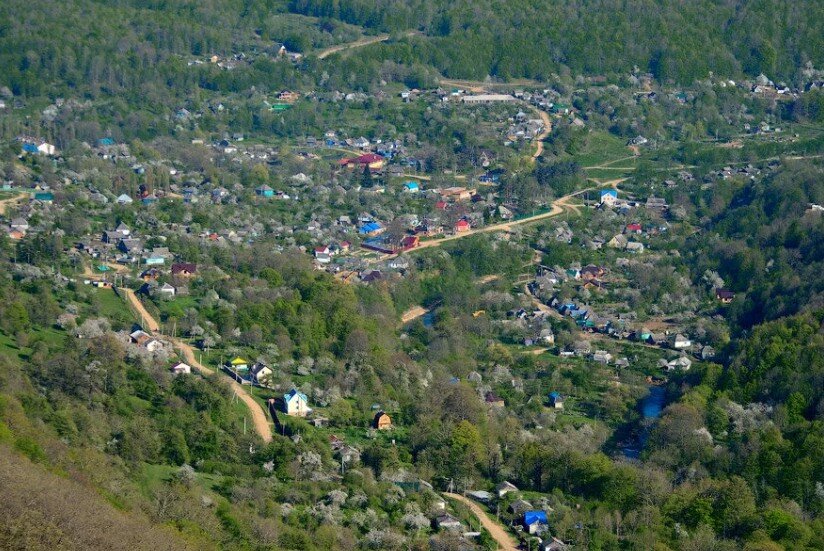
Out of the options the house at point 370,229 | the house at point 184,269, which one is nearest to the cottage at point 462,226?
the house at point 370,229

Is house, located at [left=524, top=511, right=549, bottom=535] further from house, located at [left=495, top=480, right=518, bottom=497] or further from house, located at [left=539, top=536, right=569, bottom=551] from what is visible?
house, located at [left=495, top=480, right=518, bottom=497]

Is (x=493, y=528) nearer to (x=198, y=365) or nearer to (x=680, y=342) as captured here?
(x=198, y=365)

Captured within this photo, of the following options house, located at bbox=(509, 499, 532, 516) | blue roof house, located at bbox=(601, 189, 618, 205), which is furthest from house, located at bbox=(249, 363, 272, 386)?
blue roof house, located at bbox=(601, 189, 618, 205)

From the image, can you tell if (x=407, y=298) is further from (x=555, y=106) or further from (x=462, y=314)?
(x=555, y=106)

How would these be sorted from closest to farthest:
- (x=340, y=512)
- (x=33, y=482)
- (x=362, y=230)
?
(x=33, y=482) < (x=340, y=512) < (x=362, y=230)

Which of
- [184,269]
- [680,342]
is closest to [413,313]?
[184,269]

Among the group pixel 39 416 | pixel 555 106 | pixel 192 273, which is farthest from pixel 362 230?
pixel 39 416

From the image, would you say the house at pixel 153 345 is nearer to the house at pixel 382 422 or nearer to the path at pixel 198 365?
the path at pixel 198 365
